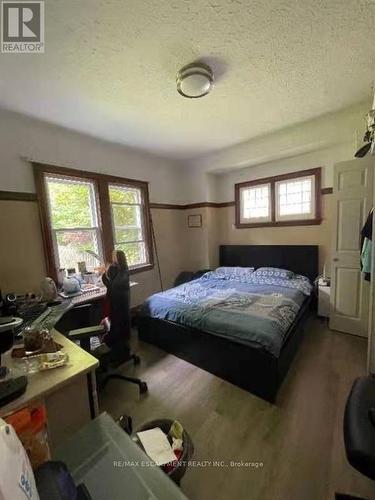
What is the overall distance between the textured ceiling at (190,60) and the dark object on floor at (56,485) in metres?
2.14

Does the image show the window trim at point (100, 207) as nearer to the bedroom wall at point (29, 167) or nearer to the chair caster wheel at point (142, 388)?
the bedroom wall at point (29, 167)

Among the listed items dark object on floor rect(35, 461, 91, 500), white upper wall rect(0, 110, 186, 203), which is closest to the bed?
dark object on floor rect(35, 461, 91, 500)

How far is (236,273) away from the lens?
3.78 meters

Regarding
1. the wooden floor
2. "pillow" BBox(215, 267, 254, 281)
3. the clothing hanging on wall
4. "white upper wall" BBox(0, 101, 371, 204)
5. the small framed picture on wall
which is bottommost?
the wooden floor

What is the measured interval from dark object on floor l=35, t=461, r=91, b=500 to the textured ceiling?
7.03ft

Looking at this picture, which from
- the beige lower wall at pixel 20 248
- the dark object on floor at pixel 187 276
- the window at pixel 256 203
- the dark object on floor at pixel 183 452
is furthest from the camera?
the dark object on floor at pixel 187 276

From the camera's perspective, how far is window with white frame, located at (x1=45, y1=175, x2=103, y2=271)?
2791 millimetres

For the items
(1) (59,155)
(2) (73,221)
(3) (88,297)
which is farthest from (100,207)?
(3) (88,297)

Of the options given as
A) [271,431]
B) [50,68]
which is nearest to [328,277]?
[271,431]

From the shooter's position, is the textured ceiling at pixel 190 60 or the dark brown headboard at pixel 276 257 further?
the dark brown headboard at pixel 276 257

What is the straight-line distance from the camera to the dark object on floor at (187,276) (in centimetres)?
413

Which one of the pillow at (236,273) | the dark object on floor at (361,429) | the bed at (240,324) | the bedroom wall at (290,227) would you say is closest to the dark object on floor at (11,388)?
the dark object on floor at (361,429)

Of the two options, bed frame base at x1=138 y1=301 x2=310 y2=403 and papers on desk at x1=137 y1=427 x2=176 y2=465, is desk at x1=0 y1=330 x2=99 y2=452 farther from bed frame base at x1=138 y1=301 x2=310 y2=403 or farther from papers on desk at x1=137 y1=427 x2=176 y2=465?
bed frame base at x1=138 y1=301 x2=310 y2=403

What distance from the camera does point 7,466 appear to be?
0.50 m
